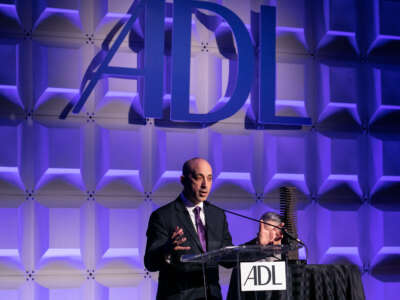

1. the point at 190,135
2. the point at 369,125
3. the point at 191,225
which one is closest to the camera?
the point at 191,225

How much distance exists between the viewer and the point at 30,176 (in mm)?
5156

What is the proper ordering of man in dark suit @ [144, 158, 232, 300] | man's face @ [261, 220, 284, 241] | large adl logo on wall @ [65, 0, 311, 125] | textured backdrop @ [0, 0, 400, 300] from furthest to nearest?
large adl logo on wall @ [65, 0, 311, 125] → textured backdrop @ [0, 0, 400, 300] → man's face @ [261, 220, 284, 241] → man in dark suit @ [144, 158, 232, 300]

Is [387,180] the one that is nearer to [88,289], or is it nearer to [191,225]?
[191,225]

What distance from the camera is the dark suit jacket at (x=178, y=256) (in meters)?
4.20

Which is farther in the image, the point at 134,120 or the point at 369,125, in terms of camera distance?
the point at 369,125

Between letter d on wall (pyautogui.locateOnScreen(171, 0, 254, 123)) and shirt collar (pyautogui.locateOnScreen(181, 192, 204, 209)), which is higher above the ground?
letter d on wall (pyautogui.locateOnScreen(171, 0, 254, 123))

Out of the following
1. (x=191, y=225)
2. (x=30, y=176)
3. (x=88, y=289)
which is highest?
(x=30, y=176)

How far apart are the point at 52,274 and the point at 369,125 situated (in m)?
3.22

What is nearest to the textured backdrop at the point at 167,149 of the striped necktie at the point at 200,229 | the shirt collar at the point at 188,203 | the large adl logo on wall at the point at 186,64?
the large adl logo on wall at the point at 186,64

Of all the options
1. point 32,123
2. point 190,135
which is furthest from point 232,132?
point 32,123

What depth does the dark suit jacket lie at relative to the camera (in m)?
4.20

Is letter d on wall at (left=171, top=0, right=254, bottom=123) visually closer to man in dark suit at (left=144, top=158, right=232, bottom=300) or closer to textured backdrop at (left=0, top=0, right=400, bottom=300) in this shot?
textured backdrop at (left=0, top=0, right=400, bottom=300)

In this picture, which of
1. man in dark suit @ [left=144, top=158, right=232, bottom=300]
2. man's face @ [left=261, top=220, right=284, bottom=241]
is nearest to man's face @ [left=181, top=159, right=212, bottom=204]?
man in dark suit @ [left=144, top=158, right=232, bottom=300]

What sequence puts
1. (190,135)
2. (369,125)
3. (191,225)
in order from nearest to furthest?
(191,225) < (190,135) < (369,125)
